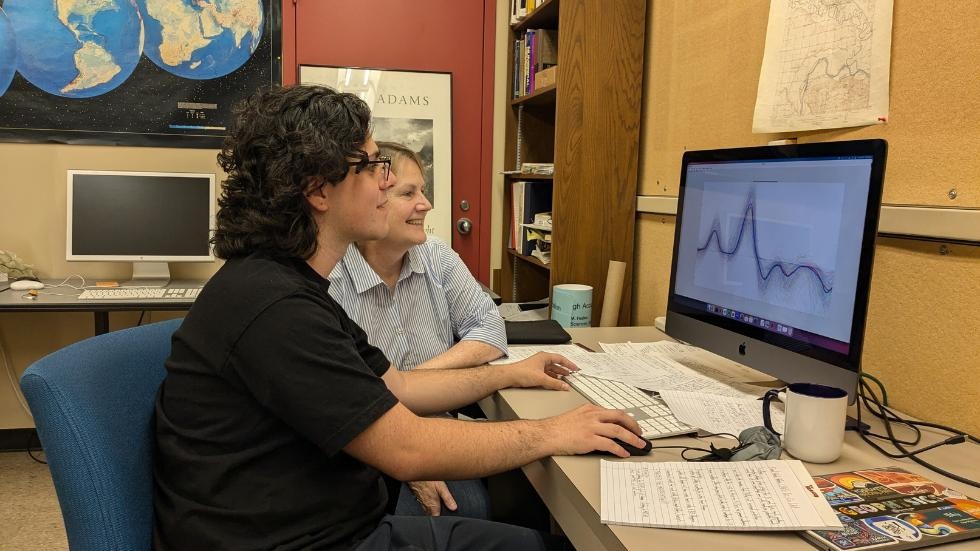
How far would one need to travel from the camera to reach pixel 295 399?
941 millimetres

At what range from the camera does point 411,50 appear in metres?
3.38

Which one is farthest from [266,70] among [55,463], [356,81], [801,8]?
[55,463]

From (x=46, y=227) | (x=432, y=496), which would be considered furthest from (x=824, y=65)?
(x=46, y=227)

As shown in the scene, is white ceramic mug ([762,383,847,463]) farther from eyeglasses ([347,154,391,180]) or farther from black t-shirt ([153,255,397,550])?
eyeglasses ([347,154,391,180])

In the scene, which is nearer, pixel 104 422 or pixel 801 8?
pixel 104 422

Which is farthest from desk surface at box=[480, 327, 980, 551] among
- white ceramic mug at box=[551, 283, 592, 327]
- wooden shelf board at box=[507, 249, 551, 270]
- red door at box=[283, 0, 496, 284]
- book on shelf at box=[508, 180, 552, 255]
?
red door at box=[283, 0, 496, 284]

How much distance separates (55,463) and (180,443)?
16 centimetres

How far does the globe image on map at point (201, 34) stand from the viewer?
3.07 m

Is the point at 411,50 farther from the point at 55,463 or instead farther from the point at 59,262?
the point at 55,463

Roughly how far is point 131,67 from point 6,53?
1.56ft

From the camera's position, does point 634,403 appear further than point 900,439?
Yes

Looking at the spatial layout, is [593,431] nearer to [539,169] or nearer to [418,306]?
[418,306]

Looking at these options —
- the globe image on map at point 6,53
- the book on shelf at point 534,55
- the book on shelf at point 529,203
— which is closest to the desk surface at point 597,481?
the book on shelf at point 529,203

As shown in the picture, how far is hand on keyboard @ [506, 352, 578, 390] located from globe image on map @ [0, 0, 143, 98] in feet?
8.35
